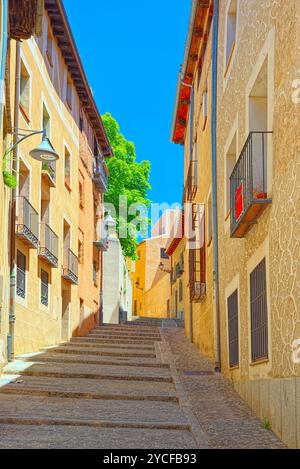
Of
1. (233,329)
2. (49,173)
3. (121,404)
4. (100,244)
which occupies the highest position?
(49,173)

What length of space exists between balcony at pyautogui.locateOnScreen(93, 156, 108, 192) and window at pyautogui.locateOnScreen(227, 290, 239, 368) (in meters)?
16.1

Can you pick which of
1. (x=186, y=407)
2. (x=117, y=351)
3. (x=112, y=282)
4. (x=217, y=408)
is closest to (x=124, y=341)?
(x=117, y=351)

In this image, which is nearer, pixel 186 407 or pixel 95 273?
pixel 186 407

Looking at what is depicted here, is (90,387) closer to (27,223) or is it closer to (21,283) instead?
(21,283)

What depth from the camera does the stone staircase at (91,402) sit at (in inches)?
312

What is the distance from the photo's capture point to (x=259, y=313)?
9.70 m

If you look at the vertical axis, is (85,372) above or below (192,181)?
below

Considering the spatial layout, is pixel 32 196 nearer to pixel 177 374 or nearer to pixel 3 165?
pixel 3 165

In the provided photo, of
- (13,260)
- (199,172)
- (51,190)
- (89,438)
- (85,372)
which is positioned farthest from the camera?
(51,190)

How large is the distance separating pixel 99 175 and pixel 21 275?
493 inches

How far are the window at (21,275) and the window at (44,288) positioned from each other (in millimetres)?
2294

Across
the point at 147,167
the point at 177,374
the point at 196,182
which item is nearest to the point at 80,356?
the point at 177,374

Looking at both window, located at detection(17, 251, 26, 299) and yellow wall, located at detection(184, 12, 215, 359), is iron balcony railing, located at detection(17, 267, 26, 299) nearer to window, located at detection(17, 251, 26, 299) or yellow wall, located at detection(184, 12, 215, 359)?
window, located at detection(17, 251, 26, 299)

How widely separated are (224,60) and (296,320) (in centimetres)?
800
